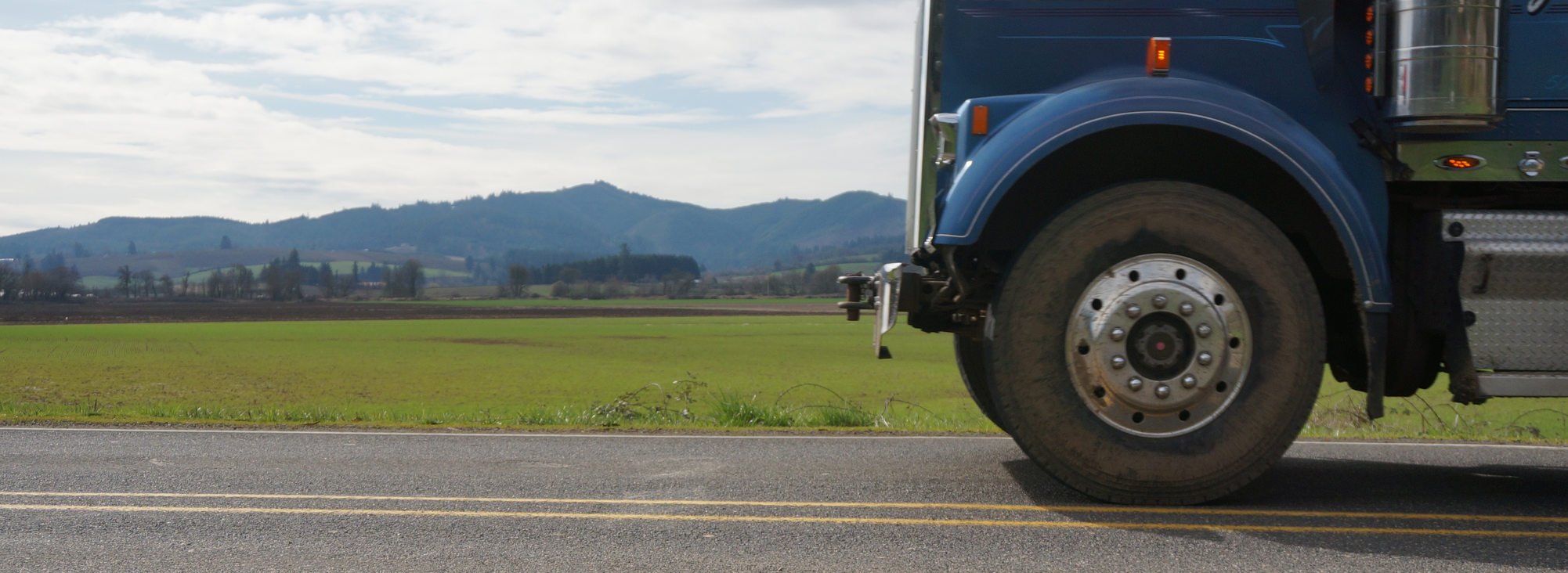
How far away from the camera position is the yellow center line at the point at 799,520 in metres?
4.36

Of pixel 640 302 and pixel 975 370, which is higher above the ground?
pixel 975 370

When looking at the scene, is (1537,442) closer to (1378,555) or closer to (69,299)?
(1378,555)

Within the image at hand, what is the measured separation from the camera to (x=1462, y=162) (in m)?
4.72

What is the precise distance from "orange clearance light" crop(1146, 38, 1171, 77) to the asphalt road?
180 centimetres

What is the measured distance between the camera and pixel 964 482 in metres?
5.41

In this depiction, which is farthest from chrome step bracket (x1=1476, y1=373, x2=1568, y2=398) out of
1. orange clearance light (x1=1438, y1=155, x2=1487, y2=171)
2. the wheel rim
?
the wheel rim

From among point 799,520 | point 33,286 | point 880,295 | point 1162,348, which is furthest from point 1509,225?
point 33,286

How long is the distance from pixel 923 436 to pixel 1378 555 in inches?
138

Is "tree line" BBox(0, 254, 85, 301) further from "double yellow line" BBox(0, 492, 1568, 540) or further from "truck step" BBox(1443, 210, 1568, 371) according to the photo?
"truck step" BBox(1443, 210, 1568, 371)

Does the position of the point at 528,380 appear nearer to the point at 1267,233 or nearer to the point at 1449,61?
the point at 1267,233

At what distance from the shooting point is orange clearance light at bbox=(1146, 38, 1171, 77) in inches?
192

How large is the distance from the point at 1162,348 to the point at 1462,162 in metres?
1.46

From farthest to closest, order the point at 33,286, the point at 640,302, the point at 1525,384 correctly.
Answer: the point at 640,302 → the point at 33,286 → the point at 1525,384

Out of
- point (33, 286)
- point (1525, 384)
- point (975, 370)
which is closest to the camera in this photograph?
point (1525, 384)
